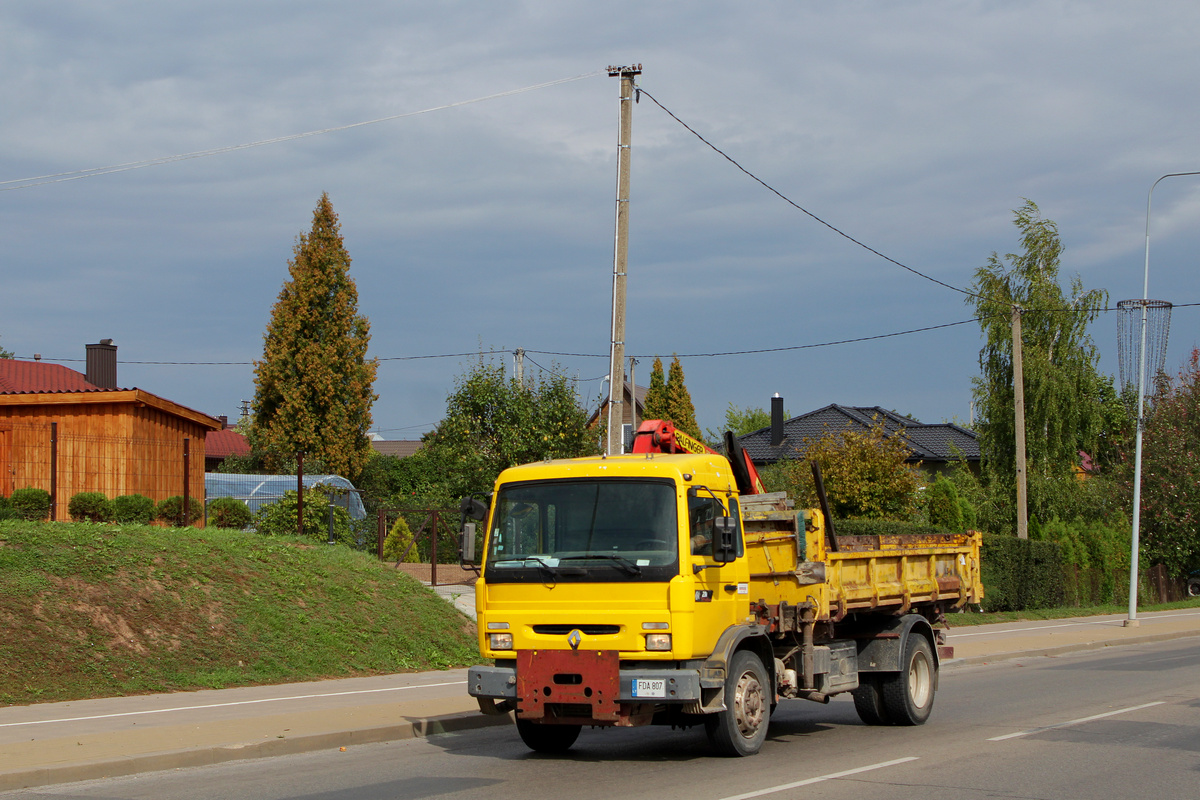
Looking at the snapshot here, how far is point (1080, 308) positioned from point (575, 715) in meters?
37.1

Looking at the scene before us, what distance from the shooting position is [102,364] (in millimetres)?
42594

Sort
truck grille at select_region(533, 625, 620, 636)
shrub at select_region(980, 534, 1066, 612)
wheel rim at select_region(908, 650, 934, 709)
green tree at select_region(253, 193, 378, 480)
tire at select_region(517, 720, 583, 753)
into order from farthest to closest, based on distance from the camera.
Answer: green tree at select_region(253, 193, 378, 480)
shrub at select_region(980, 534, 1066, 612)
wheel rim at select_region(908, 650, 934, 709)
tire at select_region(517, 720, 583, 753)
truck grille at select_region(533, 625, 620, 636)

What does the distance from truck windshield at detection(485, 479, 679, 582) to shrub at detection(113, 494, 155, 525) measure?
12.8 m

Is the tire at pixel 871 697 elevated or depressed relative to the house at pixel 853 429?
depressed

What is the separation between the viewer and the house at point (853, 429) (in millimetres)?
59344

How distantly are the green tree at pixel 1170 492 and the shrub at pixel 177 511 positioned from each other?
33.7m

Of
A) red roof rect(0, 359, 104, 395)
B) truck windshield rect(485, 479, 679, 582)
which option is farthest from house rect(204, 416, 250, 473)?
truck windshield rect(485, 479, 679, 582)

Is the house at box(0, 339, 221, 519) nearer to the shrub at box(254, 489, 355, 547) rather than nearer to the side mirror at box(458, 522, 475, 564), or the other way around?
the shrub at box(254, 489, 355, 547)

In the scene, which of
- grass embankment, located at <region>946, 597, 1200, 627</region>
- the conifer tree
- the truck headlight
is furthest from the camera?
the conifer tree

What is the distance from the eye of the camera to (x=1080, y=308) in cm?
4172

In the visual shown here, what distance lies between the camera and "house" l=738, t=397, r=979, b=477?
59.3 meters

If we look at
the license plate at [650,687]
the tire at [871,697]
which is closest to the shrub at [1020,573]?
the tire at [871,697]

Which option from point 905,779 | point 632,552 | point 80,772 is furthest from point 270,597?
point 905,779

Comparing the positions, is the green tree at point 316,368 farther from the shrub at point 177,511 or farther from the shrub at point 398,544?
the shrub at point 177,511
